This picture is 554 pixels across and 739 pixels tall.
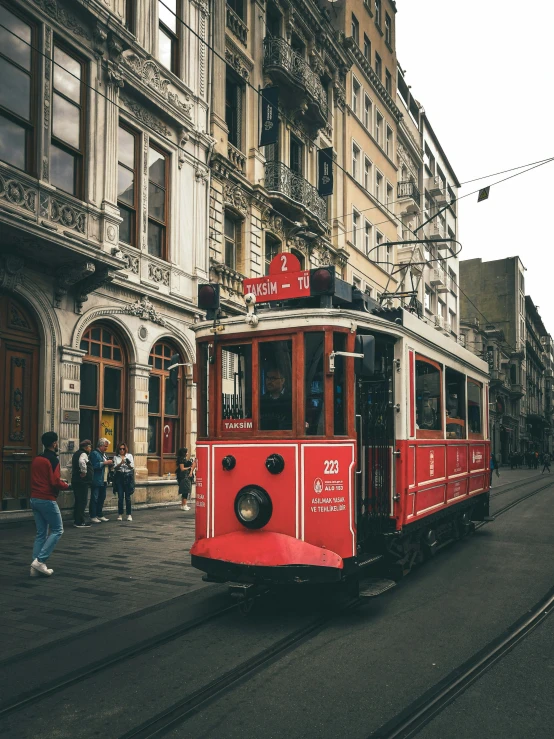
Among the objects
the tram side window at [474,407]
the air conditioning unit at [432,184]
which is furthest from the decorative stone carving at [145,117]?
the air conditioning unit at [432,184]

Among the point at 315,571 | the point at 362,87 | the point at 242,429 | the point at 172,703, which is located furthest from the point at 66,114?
the point at 362,87

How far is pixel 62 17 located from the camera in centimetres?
1420

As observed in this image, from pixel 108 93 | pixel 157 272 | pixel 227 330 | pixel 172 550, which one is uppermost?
pixel 108 93

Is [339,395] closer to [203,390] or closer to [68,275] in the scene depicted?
[203,390]

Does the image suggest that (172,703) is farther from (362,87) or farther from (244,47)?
(362,87)

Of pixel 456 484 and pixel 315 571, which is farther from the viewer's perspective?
pixel 456 484

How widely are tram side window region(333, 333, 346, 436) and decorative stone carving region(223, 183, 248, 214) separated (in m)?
14.6

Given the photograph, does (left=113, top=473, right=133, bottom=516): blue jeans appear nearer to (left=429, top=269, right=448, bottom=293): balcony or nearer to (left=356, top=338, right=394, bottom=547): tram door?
(left=356, top=338, right=394, bottom=547): tram door

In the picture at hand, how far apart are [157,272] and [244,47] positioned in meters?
9.18

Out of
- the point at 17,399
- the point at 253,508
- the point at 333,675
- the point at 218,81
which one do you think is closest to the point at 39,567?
the point at 253,508

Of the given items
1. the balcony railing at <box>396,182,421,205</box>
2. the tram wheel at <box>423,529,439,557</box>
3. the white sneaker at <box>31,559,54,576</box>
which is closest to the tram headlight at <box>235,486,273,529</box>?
the white sneaker at <box>31,559,54,576</box>

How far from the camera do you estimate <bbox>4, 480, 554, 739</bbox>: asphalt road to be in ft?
14.2

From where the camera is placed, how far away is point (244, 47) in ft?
72.3

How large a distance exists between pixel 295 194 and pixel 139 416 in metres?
11.5
